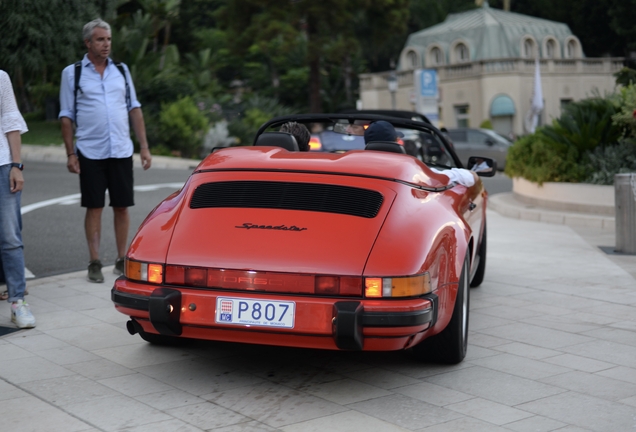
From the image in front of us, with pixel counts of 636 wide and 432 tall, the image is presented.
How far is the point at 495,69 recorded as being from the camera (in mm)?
53000

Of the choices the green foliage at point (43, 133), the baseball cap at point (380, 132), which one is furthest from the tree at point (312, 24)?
A: the baseball cap at point (380, 132)

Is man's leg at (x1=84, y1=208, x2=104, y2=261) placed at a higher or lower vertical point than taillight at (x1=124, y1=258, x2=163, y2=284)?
lower

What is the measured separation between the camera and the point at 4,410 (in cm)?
430

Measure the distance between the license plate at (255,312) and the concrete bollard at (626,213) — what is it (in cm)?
640

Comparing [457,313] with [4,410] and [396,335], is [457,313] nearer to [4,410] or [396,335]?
[396,335]

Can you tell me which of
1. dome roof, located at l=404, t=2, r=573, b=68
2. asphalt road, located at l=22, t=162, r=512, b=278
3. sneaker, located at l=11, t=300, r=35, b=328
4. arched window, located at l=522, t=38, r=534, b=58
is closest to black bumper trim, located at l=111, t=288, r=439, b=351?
sneaker, located at l=11, t=300, r=35, b=328

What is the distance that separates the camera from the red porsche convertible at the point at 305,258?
4.38m

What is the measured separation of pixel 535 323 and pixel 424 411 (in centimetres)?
225

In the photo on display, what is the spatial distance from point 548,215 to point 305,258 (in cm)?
953

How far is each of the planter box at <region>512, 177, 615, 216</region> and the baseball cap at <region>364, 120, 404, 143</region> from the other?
7.10 m

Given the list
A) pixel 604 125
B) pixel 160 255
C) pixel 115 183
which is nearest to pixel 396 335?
pixel 160 255

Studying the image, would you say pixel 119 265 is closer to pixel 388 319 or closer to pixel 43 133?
pixel 388 319

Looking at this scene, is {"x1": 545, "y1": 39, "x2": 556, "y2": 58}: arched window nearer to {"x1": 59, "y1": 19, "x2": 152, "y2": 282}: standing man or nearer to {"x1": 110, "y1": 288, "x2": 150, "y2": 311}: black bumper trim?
{"x1": 59, "y1": 19, "x2": 152, "y2": 282}: standing man

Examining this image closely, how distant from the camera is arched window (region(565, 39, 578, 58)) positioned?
58375 mm
